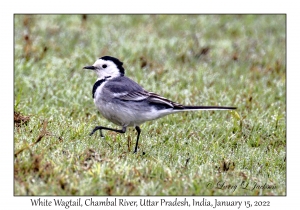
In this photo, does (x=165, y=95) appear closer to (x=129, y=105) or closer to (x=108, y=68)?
(x=108, y=68)

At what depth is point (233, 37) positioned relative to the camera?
15.1 meters

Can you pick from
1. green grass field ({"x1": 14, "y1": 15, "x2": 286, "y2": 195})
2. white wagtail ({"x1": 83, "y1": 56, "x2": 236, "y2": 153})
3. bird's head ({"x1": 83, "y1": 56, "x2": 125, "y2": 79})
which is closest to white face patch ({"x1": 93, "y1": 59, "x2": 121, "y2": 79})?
bird's head ({"x1": 83, "y1": 56, "x2": 125, "y2": 79})

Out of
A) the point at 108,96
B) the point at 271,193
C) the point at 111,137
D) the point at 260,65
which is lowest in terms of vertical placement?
the point at 271,193

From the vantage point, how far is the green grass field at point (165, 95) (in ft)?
21.7

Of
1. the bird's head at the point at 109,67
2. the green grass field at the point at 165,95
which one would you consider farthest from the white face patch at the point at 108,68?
the green grass field at the point at 165,95

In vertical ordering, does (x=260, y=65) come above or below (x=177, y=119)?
above

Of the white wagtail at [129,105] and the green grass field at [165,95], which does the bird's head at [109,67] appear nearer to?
the white wagtail at [129,105]

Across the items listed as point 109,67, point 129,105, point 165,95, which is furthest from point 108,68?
point 165,95

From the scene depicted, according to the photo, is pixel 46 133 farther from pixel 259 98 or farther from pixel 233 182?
pixel 259 98

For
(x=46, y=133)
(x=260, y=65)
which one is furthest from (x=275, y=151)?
(x=260, y=65)

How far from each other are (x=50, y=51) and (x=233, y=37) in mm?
5123

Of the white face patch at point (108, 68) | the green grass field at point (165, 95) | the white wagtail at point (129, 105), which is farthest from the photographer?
the white face patch at point (108, 68)

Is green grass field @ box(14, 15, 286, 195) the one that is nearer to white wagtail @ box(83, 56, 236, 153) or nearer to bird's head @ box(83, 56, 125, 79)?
white wagtail @ box(83, 56, 236, 153)

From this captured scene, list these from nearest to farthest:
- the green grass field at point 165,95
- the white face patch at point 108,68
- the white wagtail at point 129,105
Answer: the green grass field at point 165,95, the white wagtail at point 129,105, the white face patch at point 108,68
